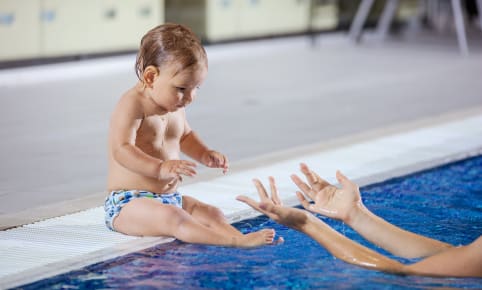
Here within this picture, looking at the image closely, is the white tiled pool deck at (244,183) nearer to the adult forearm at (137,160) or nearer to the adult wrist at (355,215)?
the adult forearm at (137,160)

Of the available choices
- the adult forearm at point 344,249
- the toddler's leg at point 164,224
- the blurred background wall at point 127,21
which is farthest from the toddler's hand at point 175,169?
the blurred background wall at point 127,21

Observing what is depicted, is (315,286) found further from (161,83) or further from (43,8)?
(43,8)

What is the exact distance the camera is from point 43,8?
842 cm

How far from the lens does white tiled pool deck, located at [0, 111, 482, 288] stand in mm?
3295

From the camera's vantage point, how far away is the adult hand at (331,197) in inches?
127

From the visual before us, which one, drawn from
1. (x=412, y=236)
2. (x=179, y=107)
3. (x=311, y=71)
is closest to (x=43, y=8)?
(x=311, y=71)

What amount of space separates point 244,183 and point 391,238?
1420 mm

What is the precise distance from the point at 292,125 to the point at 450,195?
78.1 inches

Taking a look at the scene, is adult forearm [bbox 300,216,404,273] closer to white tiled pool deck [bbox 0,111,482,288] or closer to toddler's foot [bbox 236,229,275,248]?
toddler's foot [bbox 236,229,275,248]

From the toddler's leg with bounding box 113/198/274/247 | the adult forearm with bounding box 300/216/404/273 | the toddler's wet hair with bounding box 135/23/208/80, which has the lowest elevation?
the toddler's leg with bounding box 113/198/274/247

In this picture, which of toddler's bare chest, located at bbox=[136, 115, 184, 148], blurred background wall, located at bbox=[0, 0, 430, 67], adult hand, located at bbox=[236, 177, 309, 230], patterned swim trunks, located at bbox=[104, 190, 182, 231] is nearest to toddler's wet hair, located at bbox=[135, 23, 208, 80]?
toddler's bare chest, located at bbox=[136, 115, 184, 148]

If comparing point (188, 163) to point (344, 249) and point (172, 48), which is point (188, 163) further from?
point (344, 249)

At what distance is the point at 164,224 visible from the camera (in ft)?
11.3

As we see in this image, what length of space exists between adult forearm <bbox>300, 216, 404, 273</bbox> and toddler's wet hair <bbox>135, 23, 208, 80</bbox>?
0.70 m
